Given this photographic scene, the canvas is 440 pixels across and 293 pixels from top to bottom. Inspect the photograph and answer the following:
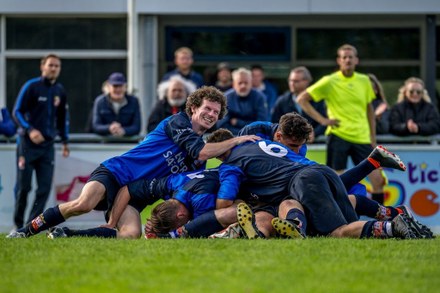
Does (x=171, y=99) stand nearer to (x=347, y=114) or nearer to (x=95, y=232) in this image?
(x=347, y=114)

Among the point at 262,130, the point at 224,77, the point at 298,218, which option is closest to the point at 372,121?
the point at 224,77

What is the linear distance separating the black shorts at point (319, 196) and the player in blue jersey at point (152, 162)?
86 cm

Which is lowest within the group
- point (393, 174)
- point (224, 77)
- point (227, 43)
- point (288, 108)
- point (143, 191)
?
point (393, 174)

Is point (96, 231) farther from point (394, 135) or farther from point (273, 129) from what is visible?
point (394, 135)

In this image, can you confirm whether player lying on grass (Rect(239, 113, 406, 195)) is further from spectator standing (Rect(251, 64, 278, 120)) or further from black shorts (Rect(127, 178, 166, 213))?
spectator standing (Rect(251, 64, 278, 120))

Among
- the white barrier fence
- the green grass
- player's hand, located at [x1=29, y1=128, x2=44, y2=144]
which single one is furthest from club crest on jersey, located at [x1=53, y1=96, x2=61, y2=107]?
the green grass

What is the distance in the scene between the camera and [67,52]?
19.2m

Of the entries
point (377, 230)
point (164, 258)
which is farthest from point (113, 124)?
point (164, 258)

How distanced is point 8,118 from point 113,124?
4.90ft

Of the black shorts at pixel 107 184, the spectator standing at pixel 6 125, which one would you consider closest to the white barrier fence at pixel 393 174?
the spectator standing at pixel 6 125

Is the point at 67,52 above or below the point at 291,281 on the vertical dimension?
above

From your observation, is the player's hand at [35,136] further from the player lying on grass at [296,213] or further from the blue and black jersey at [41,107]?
the player lying on grass at [296,213]

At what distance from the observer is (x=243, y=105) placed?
16344 millimetres

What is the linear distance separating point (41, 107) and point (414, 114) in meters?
5.28
